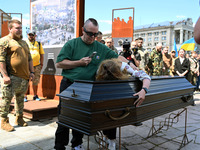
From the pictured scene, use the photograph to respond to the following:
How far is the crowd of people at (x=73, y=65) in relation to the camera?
234 cm

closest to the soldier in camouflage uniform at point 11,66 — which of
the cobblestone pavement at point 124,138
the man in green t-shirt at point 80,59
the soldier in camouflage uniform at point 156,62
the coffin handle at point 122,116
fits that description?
the cobblestone pavement at point 124,138

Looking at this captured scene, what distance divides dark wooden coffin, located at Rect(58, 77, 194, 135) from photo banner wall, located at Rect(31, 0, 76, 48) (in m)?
3.75

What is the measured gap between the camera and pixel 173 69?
8.11 metres

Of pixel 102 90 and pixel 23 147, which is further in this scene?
pixel 23 147

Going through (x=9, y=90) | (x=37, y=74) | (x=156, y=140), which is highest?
(x=37, y=74)

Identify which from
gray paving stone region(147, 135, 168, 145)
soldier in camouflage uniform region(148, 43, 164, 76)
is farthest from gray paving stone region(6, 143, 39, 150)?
soldier in camouflage uniform region(148, 43, 164, 76)

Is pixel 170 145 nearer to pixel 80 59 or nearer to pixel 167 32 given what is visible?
pixel 80 59

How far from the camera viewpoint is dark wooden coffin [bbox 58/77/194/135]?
5.89 feet

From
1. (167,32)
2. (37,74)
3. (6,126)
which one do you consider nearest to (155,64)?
(37,74)

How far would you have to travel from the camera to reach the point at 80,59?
2.53m

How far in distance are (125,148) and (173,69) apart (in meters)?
5.76

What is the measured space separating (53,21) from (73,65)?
4.14m

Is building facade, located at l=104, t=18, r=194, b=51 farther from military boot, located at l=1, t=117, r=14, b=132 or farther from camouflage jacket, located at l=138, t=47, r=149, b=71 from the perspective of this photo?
military boot, located at l=1, t=117, r=14, b=132

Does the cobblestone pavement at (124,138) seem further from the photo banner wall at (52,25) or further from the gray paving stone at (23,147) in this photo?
the photo banner wall at (52,25)
